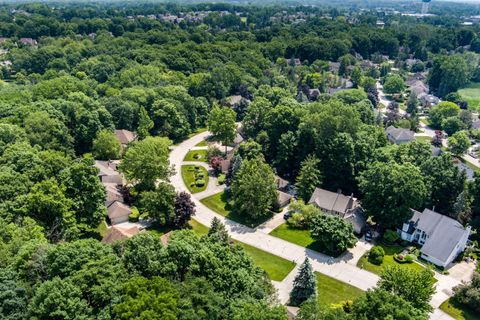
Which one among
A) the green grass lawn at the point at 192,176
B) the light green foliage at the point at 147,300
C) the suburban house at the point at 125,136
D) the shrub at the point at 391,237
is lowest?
the green grass lawn at the point at 192,176

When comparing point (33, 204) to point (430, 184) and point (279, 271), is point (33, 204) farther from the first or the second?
point (430, 184)

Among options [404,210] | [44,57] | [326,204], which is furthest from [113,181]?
[44,57]

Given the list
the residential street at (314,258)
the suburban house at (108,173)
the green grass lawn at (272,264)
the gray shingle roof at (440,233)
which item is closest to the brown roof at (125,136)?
the suburban house at (108,173)

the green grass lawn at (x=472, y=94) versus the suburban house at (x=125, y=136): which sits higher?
the green grass lawn at (x=472, y=94)

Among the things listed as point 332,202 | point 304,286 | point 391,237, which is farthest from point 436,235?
point 304,286

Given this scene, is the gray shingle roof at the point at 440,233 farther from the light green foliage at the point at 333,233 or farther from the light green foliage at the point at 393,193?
the light green foliage at the point at 333,233

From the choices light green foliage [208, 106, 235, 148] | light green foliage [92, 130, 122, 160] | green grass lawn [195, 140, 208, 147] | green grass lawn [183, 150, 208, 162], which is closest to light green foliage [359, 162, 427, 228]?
light green foliage [208, 106, 235, 148]
